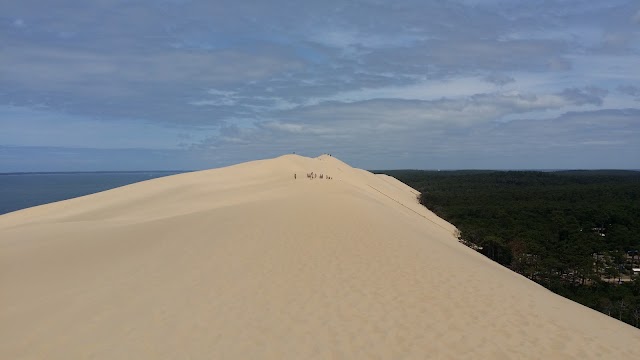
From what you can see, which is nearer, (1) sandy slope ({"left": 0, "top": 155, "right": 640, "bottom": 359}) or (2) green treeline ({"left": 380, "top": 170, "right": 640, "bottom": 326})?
(1) sandy slope ({"left": 0, "top": 155, "right": 640, "bottom": 359})

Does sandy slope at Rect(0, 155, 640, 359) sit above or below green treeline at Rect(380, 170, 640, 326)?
above

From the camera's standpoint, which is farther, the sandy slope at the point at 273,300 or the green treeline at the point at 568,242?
the green treeline at the point at 568,242

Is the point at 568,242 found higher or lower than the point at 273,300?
lower

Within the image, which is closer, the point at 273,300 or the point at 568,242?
the point at 273,300

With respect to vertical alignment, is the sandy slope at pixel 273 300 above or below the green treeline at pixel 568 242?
above

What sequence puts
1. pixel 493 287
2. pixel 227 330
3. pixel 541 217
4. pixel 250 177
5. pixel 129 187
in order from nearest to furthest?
pixel 227 330 < pixel 493 287 < pixel 129 187 < pixel 250 177 < pixel 541 217

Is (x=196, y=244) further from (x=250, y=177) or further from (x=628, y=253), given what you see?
(x=628, y=253)

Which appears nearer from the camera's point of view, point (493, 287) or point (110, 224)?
point (493, 287)

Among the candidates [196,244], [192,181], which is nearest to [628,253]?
[192,181]
